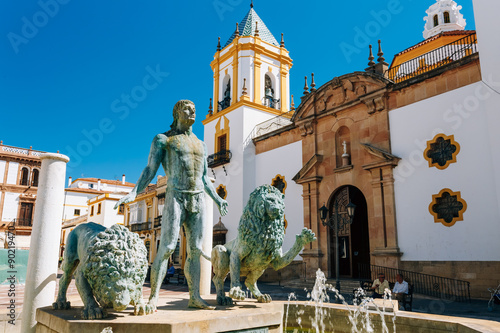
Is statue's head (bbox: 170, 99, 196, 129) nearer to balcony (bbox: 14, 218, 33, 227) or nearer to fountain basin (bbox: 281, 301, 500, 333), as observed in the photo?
fountain basin (bbox: 281, 301, 500, 333)

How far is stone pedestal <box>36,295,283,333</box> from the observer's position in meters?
2.80

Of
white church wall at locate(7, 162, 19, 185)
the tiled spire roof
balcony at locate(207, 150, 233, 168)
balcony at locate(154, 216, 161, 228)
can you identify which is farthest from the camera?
white church wall at locate(7, 162, 19, 185)

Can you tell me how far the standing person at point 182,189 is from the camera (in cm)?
383

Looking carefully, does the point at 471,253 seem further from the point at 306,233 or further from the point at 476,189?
the point at 306,233

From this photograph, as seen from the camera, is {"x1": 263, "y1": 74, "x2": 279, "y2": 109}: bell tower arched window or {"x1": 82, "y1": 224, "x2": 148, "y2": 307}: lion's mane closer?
{"x1": 82, "y1": 224, "x2": 148, "y2": 307}: lion's mane

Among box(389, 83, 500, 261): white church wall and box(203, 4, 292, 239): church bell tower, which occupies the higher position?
box(203, 4, 292, 239): church bell tower

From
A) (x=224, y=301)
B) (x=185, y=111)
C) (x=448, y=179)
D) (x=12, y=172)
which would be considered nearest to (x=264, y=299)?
(x=224, y=301)

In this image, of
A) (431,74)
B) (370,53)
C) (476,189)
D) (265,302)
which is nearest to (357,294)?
(476,189)

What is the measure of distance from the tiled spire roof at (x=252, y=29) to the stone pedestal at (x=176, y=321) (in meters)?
21.3

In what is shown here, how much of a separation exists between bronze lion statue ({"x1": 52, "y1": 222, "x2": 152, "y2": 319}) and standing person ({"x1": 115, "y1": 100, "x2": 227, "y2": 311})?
0.67 meters

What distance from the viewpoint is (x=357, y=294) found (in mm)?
9883

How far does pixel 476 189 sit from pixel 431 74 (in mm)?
4012

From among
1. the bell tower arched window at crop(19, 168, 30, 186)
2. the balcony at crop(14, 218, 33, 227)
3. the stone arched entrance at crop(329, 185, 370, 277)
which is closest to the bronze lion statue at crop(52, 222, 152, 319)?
the stone arched entrance at crop(329, 185, 370, 277)

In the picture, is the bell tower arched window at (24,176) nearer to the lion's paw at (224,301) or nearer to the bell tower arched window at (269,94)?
the bell tower arched window at (269,94)
